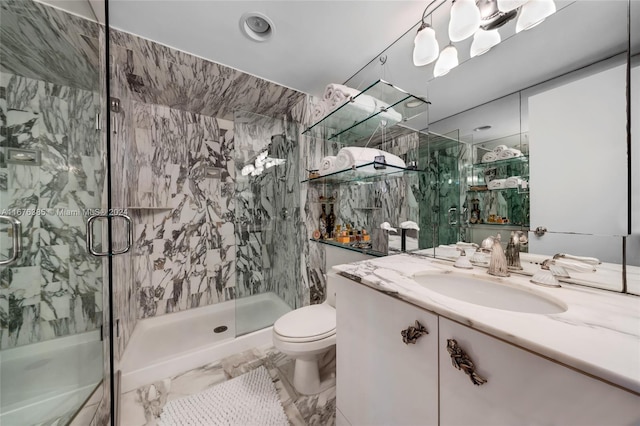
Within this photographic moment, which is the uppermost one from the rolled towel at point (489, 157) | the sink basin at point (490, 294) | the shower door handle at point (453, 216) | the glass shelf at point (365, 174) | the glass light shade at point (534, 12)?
the glass light shade at point (534, 12)

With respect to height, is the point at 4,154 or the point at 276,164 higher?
the point at 276,164

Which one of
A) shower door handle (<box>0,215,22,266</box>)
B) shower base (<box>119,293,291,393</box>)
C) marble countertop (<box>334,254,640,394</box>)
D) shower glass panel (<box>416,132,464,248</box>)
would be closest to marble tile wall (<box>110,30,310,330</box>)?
shower base (<box>119,293,291,393</box>)

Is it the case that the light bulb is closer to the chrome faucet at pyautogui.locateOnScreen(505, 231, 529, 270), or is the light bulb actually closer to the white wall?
the white wall

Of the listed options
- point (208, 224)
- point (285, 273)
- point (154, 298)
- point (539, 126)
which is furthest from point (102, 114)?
point (539, 126)

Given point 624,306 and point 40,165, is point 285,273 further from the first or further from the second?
point 624,306

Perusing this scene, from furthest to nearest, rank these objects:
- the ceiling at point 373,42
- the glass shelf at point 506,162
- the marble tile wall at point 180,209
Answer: the marble tile wall at point 180,209
the glass shelf at point 506,162
the ceiling at point 373,42

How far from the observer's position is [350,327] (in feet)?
3.13

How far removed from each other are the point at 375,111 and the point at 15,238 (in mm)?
2082

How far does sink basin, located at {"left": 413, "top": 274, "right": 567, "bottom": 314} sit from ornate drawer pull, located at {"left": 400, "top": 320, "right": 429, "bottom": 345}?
296mm

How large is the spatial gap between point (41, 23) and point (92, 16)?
12.1 inches

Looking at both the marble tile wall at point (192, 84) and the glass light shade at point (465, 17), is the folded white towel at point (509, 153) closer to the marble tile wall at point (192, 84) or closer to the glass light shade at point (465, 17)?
the glass light shade at point (465, 17)

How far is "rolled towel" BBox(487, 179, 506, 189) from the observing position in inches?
38.7

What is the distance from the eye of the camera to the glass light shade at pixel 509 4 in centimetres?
89

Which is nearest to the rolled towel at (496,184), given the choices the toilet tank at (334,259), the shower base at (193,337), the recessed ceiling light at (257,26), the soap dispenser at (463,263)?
the soap dispenser at (463,263)
